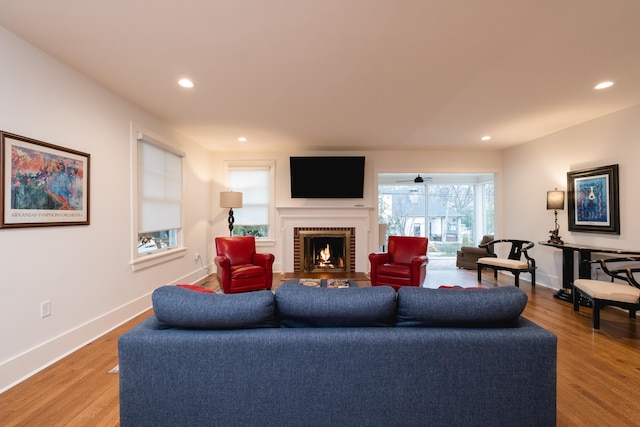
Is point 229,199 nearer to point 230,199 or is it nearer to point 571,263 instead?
point 230,199

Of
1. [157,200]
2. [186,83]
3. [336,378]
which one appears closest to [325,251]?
[157,200]

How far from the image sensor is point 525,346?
52.7 inches

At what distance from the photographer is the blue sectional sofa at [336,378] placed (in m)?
1.34

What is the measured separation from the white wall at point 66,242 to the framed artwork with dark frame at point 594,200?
6149 mm

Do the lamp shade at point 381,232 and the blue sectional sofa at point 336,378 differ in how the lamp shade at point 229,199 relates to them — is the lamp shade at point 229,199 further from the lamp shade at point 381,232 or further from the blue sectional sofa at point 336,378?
the blue sectional sofa at point 336,378

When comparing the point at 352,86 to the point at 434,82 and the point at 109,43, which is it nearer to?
the point at 434,82

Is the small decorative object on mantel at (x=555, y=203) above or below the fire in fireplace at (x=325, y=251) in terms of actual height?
above

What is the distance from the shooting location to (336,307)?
1412 millimetres

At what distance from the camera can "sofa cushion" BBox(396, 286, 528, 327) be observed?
1.39m

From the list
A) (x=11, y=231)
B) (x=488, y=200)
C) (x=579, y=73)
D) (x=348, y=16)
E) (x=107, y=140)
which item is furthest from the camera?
(x=488, y=200)

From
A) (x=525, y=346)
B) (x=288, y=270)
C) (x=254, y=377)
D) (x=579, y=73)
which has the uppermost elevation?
(x=579, y=73)

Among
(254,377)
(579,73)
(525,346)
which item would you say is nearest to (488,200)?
(579,73)

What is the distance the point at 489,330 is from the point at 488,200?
7389 millimetres

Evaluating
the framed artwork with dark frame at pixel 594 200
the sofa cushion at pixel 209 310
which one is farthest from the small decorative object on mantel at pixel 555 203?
the sofa cushion at pixel 209 310
